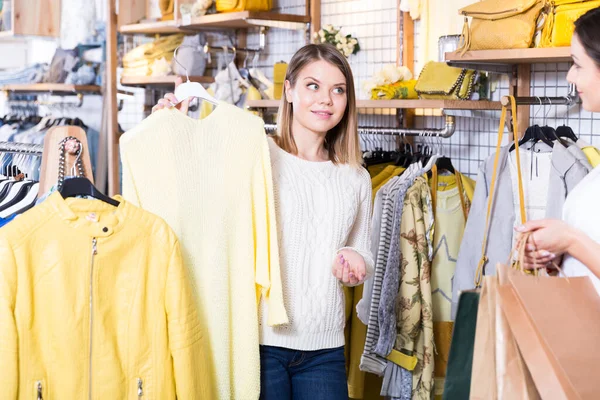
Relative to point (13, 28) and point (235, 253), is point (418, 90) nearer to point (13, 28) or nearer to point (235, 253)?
point (235, 253)

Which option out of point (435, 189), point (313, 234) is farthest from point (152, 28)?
point (313, 234)

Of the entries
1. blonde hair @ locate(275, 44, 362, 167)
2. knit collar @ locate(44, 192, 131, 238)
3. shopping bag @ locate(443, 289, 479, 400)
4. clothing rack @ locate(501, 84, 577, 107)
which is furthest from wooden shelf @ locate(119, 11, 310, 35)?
shopping bag @ locate(443, 289, 479, 400)

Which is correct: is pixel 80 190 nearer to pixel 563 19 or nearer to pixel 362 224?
pixel 362 224

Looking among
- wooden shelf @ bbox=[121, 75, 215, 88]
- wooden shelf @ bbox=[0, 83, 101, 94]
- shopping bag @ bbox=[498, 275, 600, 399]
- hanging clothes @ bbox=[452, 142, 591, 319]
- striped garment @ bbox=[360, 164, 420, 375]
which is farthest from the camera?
wooden shelf @ bbox=[0, 83, 101, 94]

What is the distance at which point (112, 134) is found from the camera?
17.0 feet

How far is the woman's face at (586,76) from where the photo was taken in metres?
1.84

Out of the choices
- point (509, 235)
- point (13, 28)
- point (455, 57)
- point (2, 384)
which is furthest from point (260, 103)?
point (13, 28)

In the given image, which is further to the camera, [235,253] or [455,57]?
[455,57]

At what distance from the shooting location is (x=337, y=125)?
96.5 inches

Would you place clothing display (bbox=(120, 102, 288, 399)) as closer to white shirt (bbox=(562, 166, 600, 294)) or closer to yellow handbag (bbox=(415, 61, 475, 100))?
white shirt (bbox=(562, 166, 600, 294))

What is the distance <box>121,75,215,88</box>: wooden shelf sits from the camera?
4.75 m

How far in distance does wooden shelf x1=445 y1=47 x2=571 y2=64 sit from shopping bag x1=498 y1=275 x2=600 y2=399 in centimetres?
135

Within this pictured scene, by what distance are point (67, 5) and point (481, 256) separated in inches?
158

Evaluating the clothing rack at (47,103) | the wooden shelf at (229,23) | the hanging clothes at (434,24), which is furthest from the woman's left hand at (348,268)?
the clothing rack at (47,103)
